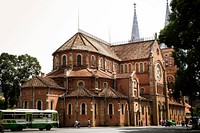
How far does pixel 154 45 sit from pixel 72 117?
93.6 ft

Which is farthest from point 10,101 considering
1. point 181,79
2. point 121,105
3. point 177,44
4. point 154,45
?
point 177,44

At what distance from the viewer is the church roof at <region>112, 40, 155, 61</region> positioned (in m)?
66.4

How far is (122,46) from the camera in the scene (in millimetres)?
73188

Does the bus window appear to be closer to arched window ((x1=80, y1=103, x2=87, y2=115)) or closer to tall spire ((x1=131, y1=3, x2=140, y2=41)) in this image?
arched window ((x1=80, y1=103, x2=87, y2=115))

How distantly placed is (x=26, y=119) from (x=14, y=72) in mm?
30868

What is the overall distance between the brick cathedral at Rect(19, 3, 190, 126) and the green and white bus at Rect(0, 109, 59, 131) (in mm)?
8366

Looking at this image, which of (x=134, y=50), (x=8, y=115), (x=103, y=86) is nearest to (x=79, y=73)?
(x=103, y=86)

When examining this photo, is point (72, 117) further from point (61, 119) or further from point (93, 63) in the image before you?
point (93, 63)

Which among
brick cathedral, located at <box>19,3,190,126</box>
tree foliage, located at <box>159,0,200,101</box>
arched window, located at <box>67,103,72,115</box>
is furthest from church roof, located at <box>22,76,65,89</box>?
tree foliage, located at <box>159,0,200,101</box>

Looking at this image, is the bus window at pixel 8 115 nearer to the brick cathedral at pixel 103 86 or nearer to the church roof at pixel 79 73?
the brick cathedral at pixel 103 86

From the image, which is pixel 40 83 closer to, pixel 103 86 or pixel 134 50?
pixel 103 86

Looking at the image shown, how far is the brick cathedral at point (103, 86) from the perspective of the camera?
48625mm

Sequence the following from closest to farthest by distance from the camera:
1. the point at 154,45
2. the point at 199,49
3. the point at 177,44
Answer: the point at 199,49, the point at 177,44, the point at 154,45

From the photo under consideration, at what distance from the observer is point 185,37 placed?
27047 mm
